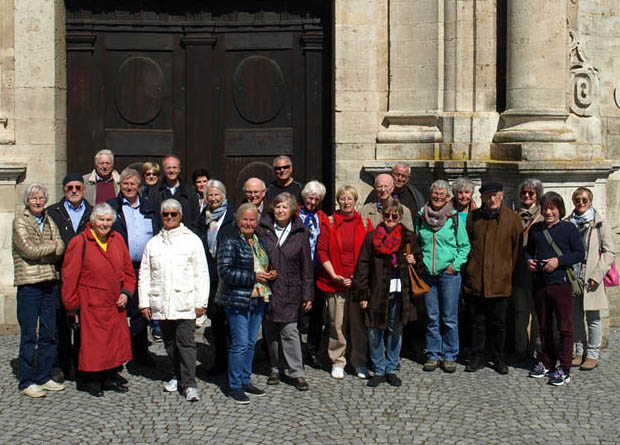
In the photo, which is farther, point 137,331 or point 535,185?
point 535,185

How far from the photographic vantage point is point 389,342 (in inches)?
309

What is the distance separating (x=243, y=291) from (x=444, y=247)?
6.13 ft

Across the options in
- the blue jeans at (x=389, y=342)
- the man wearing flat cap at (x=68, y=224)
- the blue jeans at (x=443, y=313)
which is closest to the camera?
the man wearing flat cap at (x=68, y=224)

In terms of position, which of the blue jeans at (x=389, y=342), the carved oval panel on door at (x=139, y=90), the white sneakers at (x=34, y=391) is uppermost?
the carved oval panel on door at (x=139, y=90)

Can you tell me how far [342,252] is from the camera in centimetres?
792

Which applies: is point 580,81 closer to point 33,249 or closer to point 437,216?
→ point 437,216

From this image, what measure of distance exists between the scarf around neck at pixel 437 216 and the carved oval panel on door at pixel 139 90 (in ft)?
12.7

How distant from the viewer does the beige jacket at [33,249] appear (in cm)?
728

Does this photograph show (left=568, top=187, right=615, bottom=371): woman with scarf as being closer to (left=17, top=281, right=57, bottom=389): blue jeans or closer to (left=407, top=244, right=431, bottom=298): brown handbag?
(left=407, top=244, right=431, bottom=298): brown handbag

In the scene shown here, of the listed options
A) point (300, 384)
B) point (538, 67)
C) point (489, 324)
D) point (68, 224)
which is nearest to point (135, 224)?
point (68, 224)

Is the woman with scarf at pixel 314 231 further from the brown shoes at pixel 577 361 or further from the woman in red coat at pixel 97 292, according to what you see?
the brown shoes at pixel 577 361

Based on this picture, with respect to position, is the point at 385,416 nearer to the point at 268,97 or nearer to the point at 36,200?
the point at 36,200

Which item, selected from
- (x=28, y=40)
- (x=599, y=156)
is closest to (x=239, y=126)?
(x=28, y=40)

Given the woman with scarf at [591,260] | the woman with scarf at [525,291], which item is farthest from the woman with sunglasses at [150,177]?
the woman with scarf at [591,260]
